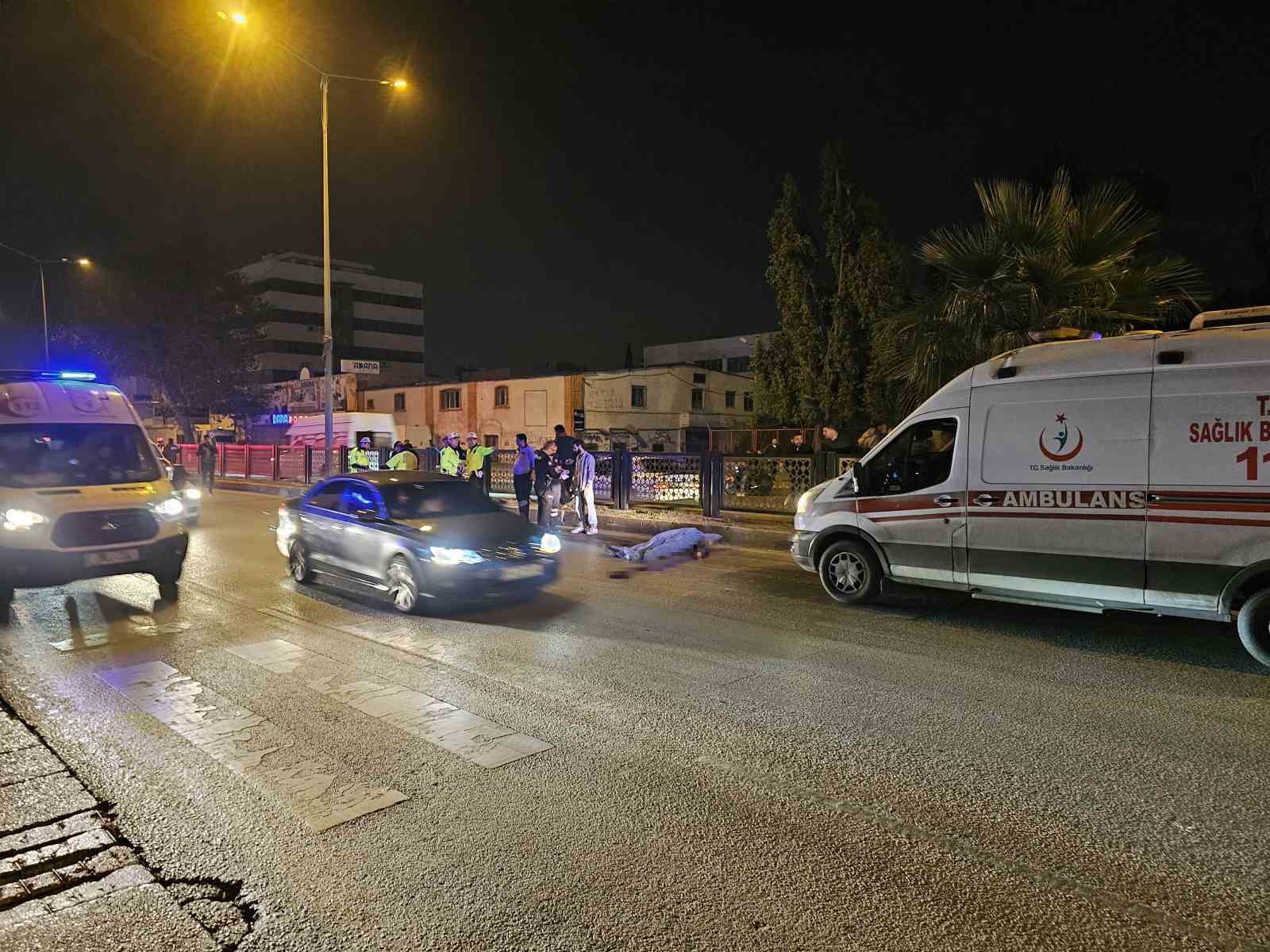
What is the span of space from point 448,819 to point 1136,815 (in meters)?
3.19

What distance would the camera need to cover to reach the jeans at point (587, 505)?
48.9 ft

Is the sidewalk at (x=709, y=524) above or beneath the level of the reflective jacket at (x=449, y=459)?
beneath

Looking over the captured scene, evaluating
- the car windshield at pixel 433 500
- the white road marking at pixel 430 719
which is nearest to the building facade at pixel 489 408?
the car windshield at pixel 433 500

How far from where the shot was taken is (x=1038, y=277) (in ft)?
35.9

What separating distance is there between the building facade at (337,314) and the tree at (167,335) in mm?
43278

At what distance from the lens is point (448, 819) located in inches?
148

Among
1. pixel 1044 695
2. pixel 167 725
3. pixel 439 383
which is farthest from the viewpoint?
pixel 439 383

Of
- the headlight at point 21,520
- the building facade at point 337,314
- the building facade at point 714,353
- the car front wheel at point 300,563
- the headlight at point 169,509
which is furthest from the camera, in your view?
the building facade at point 337,314

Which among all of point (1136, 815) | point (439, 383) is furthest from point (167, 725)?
point (439, 383)

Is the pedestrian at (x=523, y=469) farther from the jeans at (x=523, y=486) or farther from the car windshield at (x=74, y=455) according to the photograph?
the car windshield at (x=74, y=455)

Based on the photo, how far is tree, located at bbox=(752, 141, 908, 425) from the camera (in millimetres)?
20484

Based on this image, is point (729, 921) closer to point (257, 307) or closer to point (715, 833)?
point (715, 833)

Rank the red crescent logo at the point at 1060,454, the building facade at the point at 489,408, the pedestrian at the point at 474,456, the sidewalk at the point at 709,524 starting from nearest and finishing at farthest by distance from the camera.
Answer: the red crescent logo at the point at 1060,454
the sidewalk at the point at 709,524
the pedestrian at the point at 474,456
the building facade at the point at 489,408

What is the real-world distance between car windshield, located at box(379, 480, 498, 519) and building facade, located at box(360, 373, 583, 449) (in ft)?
83.6
